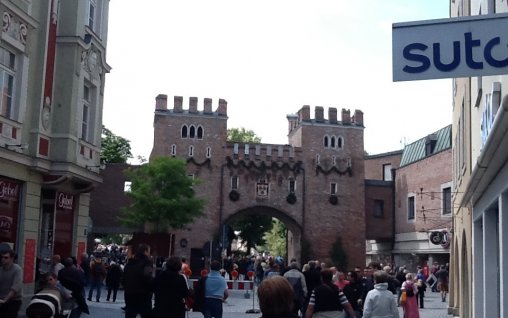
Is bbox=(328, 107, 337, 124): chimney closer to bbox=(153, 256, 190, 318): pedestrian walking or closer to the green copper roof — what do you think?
the green copper roof

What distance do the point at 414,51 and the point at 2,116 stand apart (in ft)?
44.8

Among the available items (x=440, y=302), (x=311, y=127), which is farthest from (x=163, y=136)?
(x=440, y=302)

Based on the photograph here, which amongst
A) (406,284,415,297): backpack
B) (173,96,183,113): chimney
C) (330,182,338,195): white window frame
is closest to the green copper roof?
(330,182,338,195): white window frame

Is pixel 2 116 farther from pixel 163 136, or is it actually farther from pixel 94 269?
pixel 163 136

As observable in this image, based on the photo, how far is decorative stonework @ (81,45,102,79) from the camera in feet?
68.7

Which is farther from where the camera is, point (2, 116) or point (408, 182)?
point (408, 182)

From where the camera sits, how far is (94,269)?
24391 mm

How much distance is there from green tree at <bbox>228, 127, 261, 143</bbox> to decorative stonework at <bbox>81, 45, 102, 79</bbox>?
177 ft

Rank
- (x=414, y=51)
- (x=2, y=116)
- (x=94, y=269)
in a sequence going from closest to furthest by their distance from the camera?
(x=414, y=51) < (x=2, y=116) < (x=94, y=269)

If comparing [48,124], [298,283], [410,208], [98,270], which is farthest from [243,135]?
[298,283]

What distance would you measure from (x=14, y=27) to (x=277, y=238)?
178 ft

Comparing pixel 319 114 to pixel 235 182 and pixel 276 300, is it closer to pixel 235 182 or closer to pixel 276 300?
pixel 235 182

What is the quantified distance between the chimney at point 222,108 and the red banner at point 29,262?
34.3m

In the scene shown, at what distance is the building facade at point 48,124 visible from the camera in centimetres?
1759
